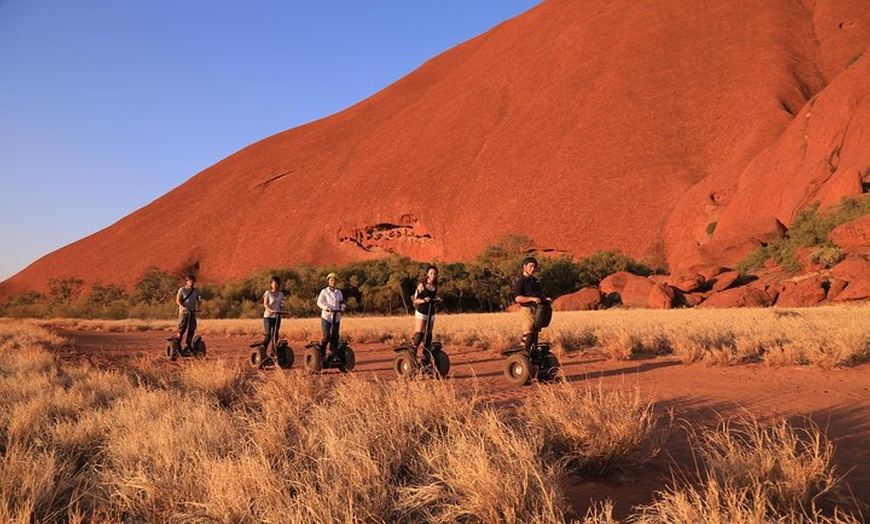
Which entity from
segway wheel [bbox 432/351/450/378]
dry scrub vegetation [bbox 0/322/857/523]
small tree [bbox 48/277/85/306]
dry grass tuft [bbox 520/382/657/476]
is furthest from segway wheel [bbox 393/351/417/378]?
small tree [bbox 48/277/85/306]

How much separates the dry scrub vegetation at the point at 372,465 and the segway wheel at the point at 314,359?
3979 millimetres

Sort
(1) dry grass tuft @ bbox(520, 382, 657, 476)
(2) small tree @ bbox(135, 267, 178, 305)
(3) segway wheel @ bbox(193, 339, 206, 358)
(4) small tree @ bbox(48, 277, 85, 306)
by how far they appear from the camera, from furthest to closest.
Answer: (4) small tree @ bbox(48, 277, 85, 306), (2) small tree @ bbox(135, 267, 178, 305), (3) segway wheel @ bbox(193, 339, 206, 358), (1) dry grass tuft @ bbox(520, 382, 657, 476)

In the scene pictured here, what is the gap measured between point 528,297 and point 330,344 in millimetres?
4068

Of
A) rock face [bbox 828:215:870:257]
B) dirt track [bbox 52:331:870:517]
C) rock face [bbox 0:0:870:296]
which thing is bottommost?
dirt track [bbox 52:331:870:517]

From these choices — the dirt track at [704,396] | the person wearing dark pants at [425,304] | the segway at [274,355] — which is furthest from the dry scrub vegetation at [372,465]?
the segway at [274,355]

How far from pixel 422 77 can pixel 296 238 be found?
41791 mm

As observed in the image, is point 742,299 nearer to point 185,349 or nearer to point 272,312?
point 272,312

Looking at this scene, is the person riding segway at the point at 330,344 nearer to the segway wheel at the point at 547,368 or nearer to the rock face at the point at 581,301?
the segway wheel at the point at 547,368

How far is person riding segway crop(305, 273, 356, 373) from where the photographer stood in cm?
1000

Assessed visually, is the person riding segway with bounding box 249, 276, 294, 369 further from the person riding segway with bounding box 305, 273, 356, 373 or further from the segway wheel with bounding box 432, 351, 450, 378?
the segway wheel with bounding box 432, 351, 450, 378

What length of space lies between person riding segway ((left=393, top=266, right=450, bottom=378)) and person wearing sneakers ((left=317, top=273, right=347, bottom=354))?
1.54 meters

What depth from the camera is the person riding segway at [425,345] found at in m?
8.96

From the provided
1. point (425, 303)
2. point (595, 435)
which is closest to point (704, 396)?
point (595, 435)

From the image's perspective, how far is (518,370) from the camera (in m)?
8.16
